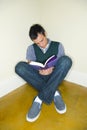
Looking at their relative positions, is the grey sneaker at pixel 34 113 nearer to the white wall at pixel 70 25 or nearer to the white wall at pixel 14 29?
the white wall at pixel 14 29

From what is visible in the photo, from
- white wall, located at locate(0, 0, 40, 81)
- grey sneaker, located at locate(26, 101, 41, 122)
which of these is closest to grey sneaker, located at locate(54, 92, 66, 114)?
grey sneaker, located at locate(26, 101, 41, 122)

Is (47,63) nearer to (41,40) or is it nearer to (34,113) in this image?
(41,40)

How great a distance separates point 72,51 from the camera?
1870 millimetres

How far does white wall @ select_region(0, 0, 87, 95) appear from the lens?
5.59 feet

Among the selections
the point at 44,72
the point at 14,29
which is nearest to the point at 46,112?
the point at 44,72

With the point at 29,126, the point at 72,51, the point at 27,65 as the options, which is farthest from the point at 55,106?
the point at 72,51

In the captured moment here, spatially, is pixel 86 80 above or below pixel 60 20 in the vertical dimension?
below

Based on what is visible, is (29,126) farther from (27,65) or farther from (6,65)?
(6,65)

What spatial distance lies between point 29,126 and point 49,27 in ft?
3.35

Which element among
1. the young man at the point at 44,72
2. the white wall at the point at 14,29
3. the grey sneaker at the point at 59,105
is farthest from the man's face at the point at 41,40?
the grey sneaker at the point at 59,105

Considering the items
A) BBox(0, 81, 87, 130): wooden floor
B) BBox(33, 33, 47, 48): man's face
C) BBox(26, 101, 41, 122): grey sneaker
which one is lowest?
BBox(0, 81, 87, 130): wooden floor

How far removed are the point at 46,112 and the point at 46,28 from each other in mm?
883

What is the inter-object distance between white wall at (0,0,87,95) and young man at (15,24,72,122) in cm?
19

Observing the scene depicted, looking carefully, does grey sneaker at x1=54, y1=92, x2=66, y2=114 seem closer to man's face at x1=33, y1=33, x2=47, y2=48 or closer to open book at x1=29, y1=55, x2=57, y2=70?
open book at x1=29, y1=55, x2=57, y2=70
